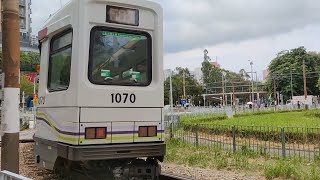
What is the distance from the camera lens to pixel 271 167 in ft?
28.5

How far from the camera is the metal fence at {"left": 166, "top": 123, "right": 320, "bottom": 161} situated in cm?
1243

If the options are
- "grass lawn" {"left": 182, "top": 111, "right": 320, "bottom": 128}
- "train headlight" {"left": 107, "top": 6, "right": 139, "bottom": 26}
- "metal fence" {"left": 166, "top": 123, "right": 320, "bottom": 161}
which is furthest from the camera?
"grass lawn" {"left": 182, "top": 111, "right": 320, "bottom": 128}

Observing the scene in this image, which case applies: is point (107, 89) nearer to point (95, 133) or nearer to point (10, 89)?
point (95, 133)

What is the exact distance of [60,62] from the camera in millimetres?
6762

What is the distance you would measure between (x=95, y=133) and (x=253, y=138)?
31.7 ft

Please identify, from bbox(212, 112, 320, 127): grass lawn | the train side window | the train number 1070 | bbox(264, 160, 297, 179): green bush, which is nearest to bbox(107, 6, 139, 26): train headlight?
the train side window

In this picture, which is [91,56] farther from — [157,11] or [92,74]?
[157,11]

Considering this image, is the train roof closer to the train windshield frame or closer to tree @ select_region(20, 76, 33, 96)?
the train windshield frame

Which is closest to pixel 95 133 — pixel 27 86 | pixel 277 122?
pixel 277 122

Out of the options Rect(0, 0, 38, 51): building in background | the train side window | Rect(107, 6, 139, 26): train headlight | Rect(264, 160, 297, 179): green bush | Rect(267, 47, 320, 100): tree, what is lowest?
Rect(264, 160, 297, 179): green bush

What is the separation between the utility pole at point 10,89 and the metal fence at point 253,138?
774cm

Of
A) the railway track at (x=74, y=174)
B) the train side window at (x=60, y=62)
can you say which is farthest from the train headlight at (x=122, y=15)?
the railway track at (x=74, y=174)

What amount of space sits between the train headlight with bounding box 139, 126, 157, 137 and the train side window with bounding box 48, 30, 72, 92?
1.39m

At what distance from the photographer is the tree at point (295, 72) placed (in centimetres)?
8438
